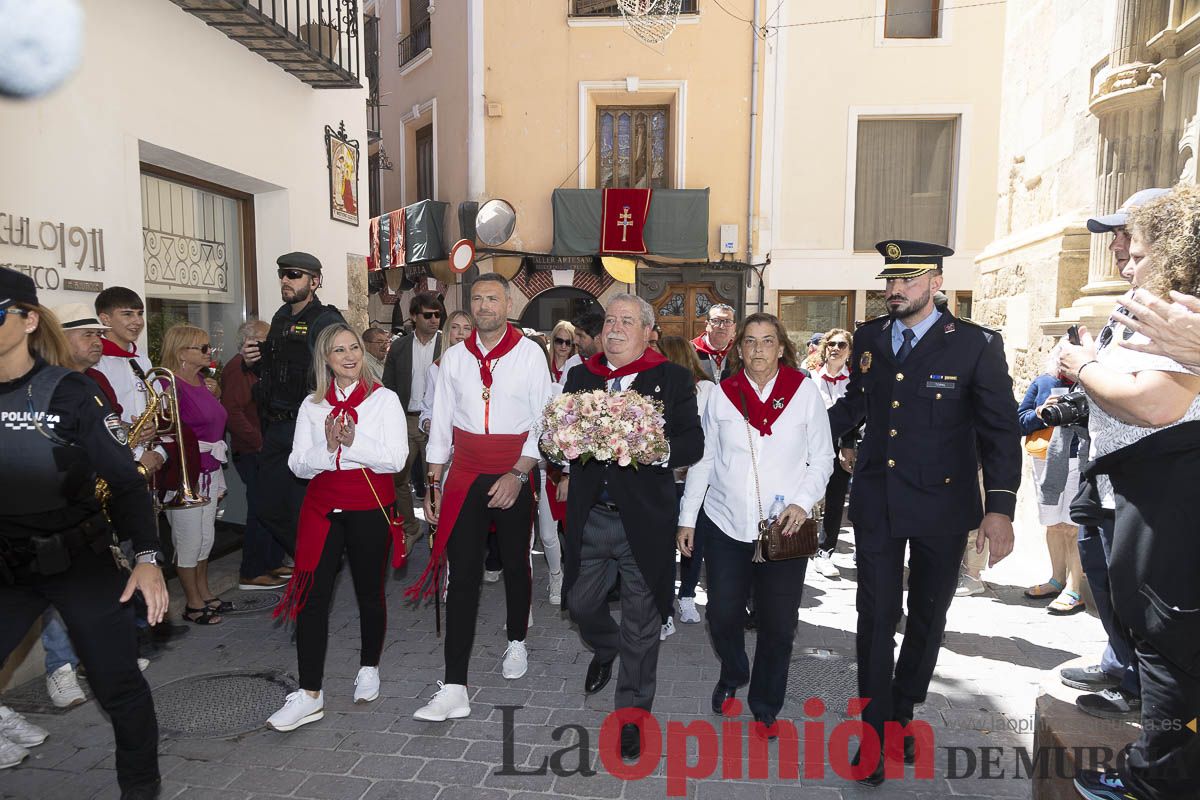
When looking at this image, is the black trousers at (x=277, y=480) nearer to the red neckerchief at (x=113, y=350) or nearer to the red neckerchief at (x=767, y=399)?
the red neckerchief at (x=113, y=350)

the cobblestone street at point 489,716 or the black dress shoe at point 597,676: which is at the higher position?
the black dress shoe at point 597,676

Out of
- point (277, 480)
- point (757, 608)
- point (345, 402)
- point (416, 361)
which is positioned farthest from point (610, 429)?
point (416, 361)

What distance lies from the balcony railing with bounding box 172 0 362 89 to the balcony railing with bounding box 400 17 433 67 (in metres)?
10.1

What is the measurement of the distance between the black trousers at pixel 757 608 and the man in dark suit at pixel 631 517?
0.26 m

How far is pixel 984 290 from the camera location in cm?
905

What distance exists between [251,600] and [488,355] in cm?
336

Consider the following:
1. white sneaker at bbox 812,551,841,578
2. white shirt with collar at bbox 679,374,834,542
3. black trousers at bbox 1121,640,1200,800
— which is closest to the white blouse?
white shirt with collar at bbox 679,374,834,542

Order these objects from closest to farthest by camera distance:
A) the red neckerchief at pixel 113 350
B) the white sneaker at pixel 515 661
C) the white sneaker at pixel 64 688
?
the white sneaker at pixel 64 688 → the white sneaker at pixel 515 661 → the red neckerchief at pixel 113 350

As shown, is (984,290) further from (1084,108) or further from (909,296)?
(909,296)

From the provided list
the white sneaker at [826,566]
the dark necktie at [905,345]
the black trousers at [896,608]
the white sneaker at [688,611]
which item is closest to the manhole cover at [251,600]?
the white sneaker at [688,611]

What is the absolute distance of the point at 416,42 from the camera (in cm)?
1917

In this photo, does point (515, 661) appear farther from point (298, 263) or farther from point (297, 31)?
point (297, 31)

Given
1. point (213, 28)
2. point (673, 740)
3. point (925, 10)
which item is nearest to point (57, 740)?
point (673, 740)

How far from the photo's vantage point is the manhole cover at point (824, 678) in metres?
4.54
